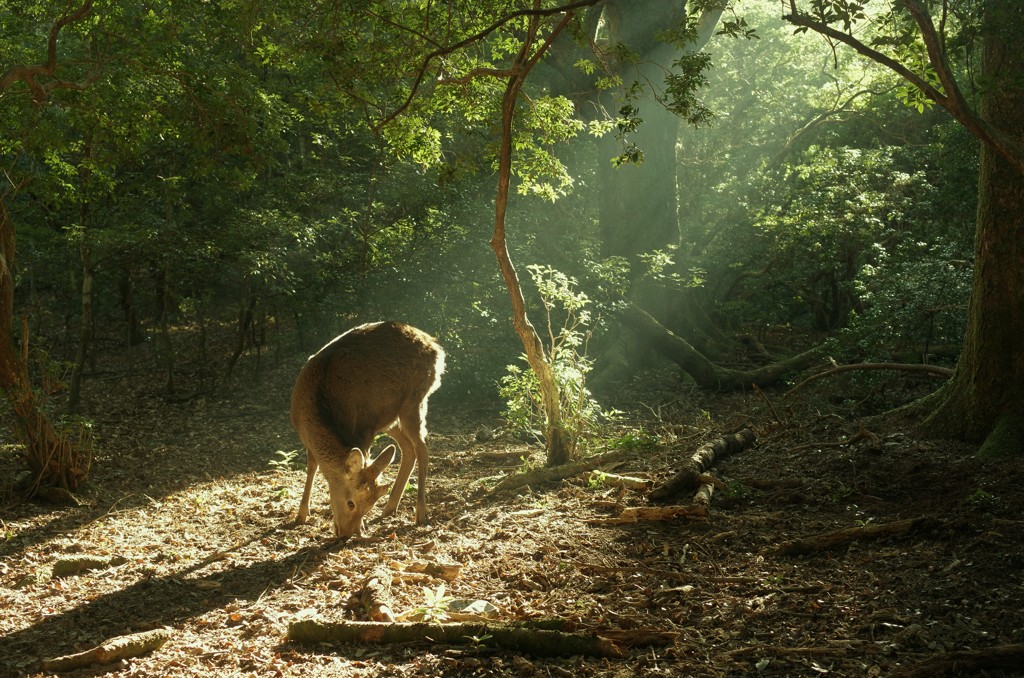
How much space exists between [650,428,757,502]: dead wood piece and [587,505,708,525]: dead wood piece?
40 centimetres

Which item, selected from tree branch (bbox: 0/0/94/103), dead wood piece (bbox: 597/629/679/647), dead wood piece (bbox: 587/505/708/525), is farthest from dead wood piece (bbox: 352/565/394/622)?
tree branch (bbox: 0/0/94/103)

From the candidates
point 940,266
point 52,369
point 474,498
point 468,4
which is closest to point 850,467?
point 474,498

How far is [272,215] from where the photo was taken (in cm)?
1435

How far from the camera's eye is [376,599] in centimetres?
567

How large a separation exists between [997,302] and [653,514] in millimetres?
3702

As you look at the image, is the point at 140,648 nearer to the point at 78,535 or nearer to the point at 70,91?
the point at 78,535

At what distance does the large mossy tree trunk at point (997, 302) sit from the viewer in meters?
7.55

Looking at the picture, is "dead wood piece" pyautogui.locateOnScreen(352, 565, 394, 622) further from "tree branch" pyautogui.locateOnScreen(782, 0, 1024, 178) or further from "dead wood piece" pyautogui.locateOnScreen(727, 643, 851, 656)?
"tree branch" pyautogui.locateOnScreen(782, 0, 1024, 178)

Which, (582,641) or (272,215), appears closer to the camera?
(582,641)

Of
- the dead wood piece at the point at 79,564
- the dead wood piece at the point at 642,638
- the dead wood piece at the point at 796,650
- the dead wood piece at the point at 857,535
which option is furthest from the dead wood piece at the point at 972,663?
the dead wood piece at the point at 79,564

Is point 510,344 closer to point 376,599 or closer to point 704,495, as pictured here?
point 704,495

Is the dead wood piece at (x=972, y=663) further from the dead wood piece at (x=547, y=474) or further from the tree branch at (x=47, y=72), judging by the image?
the tree branch at (x=47, y=72)

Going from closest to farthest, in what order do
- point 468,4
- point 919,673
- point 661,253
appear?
1. point 919,673
2. point 468,4
3. point 661,253

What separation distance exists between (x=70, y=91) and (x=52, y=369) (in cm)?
328
